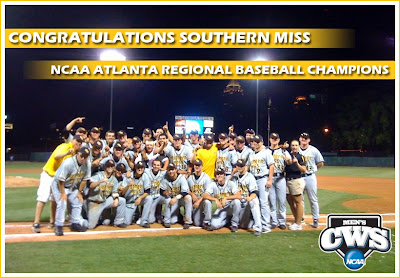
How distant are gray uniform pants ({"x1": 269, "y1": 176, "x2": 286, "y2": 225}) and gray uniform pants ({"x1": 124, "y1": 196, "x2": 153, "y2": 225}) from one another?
1707 millimetres

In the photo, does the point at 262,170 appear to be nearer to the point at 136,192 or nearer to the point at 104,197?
the point at 136,192

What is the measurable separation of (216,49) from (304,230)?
2694 mm

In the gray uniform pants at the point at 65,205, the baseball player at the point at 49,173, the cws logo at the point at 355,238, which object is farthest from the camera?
the baseball player at the point at 49,173

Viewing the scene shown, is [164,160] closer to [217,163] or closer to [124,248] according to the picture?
[217,163]

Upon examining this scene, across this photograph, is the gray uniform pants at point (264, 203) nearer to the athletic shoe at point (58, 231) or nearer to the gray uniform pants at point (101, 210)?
the gray uniform pants at point (101, 210)

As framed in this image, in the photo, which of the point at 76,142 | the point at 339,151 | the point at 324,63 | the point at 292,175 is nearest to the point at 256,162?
the point at 292,175

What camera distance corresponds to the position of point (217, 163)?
242 inches

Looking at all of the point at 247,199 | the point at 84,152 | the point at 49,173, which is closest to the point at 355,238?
the point at 247,199

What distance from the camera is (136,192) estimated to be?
5.80 metres

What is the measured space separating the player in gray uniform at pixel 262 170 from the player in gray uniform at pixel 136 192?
4.86 ft

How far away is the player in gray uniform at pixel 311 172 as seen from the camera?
→ 5840 millimetres

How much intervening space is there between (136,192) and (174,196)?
541mm

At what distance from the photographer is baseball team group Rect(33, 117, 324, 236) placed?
17.7 feet

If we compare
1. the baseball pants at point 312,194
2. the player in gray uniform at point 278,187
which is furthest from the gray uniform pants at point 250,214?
the baseball pants at point 312,194
